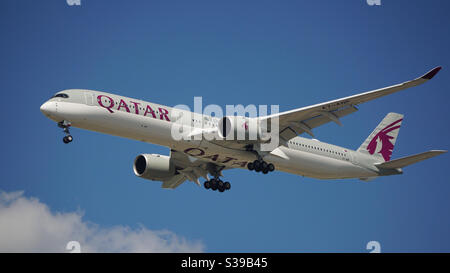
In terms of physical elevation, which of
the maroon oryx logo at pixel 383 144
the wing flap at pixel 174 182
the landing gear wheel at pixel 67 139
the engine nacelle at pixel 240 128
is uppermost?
the maroon oryx logo at pixel 383 144

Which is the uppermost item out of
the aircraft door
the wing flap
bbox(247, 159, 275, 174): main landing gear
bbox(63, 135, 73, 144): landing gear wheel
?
the aircraft door

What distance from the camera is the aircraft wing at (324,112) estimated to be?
105 ft

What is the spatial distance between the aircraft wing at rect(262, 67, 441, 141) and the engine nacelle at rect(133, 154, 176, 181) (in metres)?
8.37

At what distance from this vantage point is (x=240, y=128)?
116 feet

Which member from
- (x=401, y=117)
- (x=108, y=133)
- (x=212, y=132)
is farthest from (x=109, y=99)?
(x=401, y=117)

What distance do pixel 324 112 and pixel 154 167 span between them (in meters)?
12.3

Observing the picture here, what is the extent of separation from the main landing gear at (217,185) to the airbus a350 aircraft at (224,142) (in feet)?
0.21

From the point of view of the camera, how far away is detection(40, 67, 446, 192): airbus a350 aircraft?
110 ft

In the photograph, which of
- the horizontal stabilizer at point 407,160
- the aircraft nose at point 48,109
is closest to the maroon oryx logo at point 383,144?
the horizontal stabilizer at point 407,160

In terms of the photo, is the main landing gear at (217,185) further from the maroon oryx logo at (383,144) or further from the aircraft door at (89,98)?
the aircraft door at (89,98)

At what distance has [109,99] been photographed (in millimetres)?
33938

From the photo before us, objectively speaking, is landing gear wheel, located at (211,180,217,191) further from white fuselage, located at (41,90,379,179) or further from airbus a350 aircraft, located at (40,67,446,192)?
white fuselage, located at (41,90,379,179)

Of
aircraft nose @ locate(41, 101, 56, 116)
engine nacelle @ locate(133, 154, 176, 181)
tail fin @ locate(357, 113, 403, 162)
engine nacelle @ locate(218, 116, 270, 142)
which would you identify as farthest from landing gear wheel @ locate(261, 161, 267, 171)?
aircraft nose @ locate(41, 101, 56, 116)

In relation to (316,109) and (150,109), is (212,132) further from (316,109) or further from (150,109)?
(316,109)
